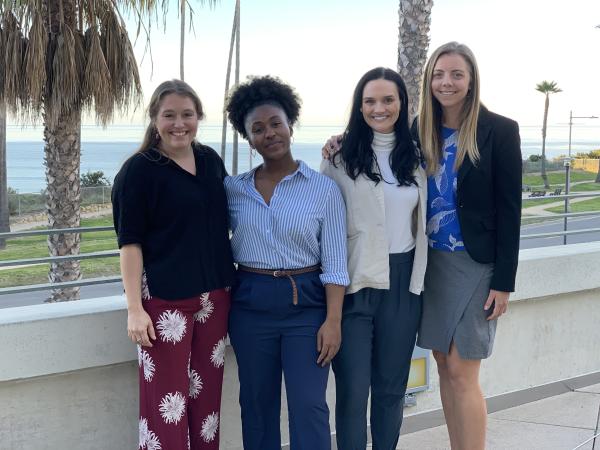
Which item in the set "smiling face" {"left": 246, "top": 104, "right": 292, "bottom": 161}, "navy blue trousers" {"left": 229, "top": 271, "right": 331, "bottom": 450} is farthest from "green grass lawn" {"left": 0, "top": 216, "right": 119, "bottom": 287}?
"smiling face" {"left": 246, "top": 104, "right": 292, "bottom": 161}

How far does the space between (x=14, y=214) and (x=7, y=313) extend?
44.8 metres

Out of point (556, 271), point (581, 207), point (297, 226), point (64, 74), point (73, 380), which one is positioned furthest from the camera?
point (581, 207)

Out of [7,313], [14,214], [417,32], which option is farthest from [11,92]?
[14,214]

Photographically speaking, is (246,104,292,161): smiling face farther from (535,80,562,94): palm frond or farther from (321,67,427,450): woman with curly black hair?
(535,80,562,94): palm frond

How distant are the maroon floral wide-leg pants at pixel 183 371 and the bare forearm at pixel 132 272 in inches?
2.9

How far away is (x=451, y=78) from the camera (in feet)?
10.6

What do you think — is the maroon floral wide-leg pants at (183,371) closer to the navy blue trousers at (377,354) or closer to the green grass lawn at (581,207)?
the navy blue trousers at (377,354)

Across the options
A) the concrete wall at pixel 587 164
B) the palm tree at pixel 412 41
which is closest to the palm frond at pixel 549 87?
the concrete wall at pixel 587 164

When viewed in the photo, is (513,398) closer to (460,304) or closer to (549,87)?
(460,304)

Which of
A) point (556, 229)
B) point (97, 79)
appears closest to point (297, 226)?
point (97, 79)

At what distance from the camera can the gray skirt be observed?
3.35 metres

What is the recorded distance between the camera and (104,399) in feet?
11.7

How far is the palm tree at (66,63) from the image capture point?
842 cm

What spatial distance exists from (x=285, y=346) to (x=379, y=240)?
0.60 meters
